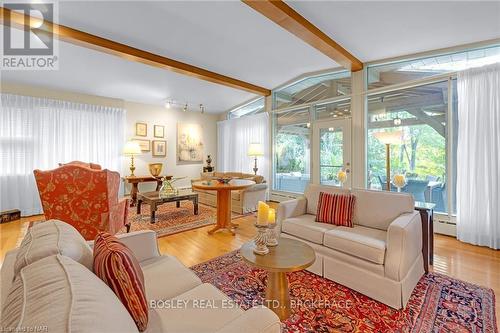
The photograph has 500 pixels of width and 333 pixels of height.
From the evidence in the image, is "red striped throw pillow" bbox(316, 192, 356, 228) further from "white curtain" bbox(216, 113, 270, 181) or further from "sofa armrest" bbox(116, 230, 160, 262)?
"white curtain" bbox(216, 113, 270, 181)

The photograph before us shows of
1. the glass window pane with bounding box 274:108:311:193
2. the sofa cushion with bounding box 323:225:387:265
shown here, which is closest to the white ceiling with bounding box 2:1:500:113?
the glass window pane with bounding box 274:108:311:193

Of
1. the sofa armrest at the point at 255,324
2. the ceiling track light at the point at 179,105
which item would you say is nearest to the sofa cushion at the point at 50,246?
the sofa armrest at the point at 255,324

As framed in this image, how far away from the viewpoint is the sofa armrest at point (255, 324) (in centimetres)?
82

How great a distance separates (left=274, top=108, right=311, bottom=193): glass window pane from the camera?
217 inches

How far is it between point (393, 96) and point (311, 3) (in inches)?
92.6

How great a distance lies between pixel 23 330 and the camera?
517mm

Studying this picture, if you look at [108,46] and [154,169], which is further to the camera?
[154,169]

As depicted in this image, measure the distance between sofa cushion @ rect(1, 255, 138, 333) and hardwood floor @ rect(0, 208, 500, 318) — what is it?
6.57ft

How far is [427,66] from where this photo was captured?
3717 mm

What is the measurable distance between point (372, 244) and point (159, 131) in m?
5.91

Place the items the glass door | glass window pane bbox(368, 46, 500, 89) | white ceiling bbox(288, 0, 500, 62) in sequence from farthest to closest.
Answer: the glass door < glass window pane bbox(368, 46, 500, 89) < white ceiling bbox(288, 0, 500, 62)

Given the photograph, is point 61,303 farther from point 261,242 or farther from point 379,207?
point 379,207

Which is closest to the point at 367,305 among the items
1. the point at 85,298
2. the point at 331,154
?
the point at 85,298

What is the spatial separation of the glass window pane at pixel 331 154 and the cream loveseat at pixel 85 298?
4.06 meters
